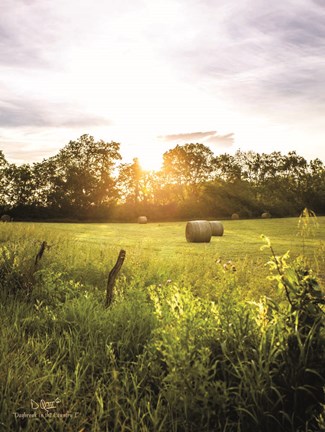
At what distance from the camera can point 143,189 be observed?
60000 mm

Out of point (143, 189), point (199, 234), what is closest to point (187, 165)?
point (143, 189)

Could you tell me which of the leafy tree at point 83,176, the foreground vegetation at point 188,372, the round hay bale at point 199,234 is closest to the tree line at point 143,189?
the leafy tree at point 83,176

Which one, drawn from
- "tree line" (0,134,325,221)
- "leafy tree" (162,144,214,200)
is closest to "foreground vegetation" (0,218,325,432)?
"tree line" (0,134,325,221)

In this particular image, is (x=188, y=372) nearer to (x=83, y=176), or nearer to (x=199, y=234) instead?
(x=199, y=234)

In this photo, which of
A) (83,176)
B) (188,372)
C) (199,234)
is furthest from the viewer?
(83,176)

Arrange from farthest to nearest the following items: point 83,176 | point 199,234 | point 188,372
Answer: point 83,176
point 199,234
point 188,372

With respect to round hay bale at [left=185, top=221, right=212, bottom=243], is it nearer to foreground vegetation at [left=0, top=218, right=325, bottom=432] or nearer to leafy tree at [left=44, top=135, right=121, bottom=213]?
foreground vegetation at [left=0, top=218, right=325, bottom=432]

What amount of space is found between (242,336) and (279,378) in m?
0.56

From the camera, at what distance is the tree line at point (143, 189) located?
51.2 metres

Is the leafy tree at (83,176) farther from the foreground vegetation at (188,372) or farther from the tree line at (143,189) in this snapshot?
the foreground vegetation at (188,372)

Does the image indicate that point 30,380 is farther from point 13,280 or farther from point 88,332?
point 13,280

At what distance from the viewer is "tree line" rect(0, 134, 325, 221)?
5119 centimetres

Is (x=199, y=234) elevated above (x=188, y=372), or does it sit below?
above

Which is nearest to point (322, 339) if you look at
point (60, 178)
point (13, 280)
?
point (13, 280)
